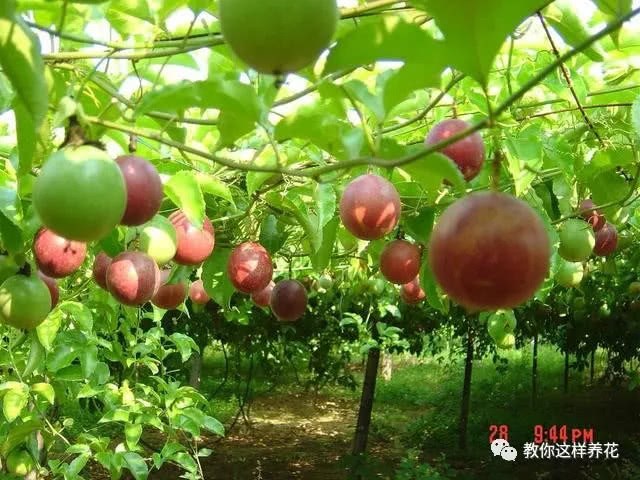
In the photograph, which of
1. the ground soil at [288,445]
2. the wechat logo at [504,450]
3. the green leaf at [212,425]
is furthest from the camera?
the wechat logo at [504,450]

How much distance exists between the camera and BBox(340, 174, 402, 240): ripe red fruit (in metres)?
1.42

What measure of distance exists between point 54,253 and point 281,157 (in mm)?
699

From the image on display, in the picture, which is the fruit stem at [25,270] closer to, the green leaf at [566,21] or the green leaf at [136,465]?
the green leaf at [566,21]

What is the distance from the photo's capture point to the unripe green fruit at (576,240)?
211cm

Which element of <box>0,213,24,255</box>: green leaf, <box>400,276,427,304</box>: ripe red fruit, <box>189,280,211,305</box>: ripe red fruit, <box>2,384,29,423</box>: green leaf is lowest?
<box>2,384,29,423</box>: green leaf

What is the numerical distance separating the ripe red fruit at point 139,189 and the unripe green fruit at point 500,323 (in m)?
2.21

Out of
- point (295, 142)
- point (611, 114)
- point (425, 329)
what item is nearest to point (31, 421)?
point (295, 142)

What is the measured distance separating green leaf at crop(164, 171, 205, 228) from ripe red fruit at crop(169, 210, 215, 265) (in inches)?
5.3

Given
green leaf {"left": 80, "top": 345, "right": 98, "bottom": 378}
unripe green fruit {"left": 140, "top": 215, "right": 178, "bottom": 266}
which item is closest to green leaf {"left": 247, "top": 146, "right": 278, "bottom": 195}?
unripe green fruit {"left": 140, "top": 215, "right": 178, "bottom": 266}

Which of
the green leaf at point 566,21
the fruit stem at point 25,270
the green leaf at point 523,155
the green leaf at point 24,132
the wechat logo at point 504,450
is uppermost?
the green leaf at point 566,21

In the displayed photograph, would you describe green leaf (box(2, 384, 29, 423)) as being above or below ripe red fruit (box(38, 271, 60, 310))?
below

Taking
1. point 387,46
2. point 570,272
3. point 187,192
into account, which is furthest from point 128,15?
point 570,272

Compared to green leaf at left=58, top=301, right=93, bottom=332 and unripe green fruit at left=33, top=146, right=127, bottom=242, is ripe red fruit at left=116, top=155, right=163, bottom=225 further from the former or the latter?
green leaf at left=58, top=301, right=93, bottom=332

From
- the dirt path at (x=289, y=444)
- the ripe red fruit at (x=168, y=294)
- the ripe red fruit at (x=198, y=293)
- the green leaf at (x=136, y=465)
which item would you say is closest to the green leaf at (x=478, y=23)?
the ripe red fruit at (x=168, y=294)
